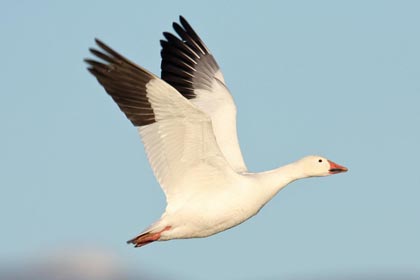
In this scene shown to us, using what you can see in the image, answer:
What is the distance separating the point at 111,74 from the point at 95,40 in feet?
2.10

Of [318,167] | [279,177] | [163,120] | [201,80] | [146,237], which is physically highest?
[201,80]

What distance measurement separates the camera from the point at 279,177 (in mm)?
17672

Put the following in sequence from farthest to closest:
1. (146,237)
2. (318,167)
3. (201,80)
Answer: (201,80), (318,167), (146,237)

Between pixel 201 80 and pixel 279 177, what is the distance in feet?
10.6

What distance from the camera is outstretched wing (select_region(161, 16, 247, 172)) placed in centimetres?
1892

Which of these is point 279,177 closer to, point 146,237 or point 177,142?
point 177,142

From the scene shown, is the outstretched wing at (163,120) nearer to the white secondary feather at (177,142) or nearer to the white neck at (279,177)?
the white secondary feather at (177,142)

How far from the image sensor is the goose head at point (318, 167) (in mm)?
18156

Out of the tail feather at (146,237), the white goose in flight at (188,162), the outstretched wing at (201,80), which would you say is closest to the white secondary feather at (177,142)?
the white goose in flight at (188,162)

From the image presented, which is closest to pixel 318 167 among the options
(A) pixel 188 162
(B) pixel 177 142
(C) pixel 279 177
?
(C) pixel 279 177

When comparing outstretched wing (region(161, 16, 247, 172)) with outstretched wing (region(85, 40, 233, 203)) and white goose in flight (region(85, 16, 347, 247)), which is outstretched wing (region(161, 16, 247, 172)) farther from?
outstretched wing (region(85, 40, 233, 203))

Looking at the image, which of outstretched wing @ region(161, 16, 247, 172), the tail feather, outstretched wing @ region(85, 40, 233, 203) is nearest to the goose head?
outstretched wing @ region(161, 16, 247, 172)

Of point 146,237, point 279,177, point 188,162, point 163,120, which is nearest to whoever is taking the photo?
point 163,120

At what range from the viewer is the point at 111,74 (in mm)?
16453
